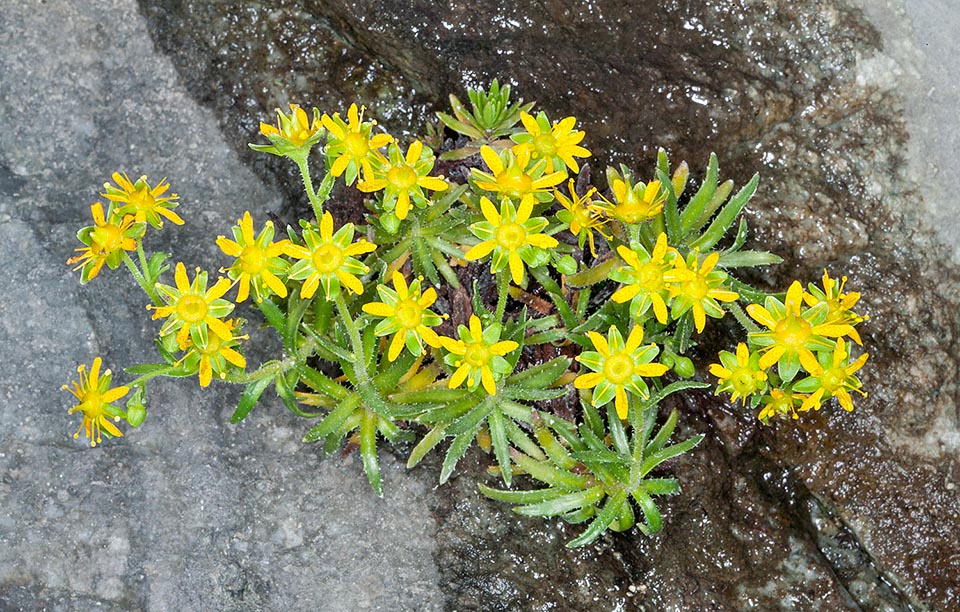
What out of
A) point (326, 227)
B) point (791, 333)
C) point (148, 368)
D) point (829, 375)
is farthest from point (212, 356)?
point (829, 375)

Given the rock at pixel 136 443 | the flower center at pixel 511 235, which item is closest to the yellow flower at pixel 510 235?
the flower center at pixel 511 235

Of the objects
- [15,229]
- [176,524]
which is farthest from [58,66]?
[176,524]

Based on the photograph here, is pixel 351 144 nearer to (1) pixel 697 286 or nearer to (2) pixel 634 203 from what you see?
(2) pixel 634 203

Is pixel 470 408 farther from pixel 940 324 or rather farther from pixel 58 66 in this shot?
pixel 58 66

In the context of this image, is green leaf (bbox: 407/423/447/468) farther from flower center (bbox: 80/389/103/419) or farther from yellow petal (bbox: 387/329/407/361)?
flower center (bbox: 80/389/103/419)

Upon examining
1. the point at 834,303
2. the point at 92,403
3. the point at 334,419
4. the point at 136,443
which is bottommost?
the point at 136,443
